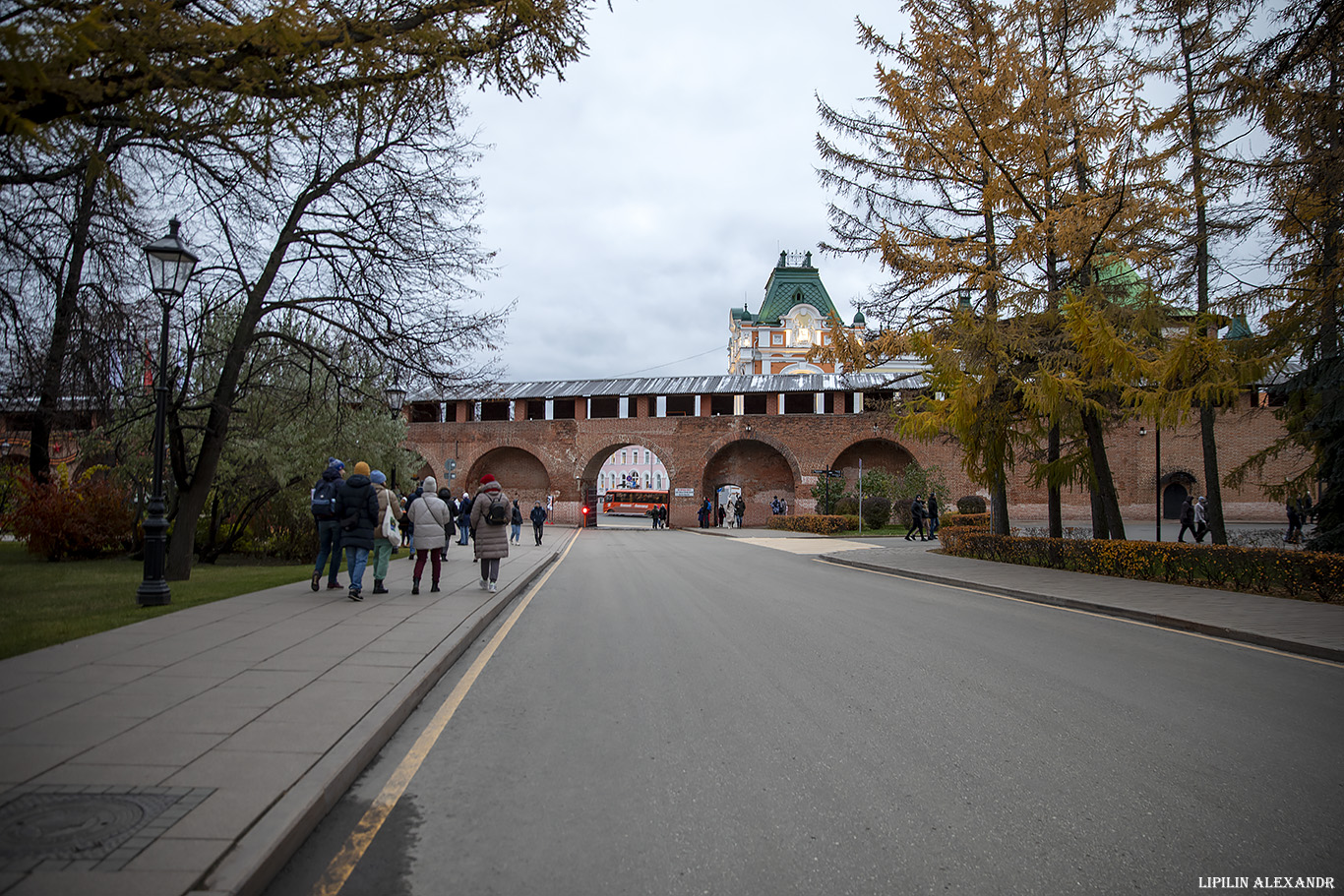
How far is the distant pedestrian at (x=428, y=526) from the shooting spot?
35.2 ft

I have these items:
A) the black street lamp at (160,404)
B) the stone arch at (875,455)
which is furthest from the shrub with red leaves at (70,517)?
the stone arch at (875,455)

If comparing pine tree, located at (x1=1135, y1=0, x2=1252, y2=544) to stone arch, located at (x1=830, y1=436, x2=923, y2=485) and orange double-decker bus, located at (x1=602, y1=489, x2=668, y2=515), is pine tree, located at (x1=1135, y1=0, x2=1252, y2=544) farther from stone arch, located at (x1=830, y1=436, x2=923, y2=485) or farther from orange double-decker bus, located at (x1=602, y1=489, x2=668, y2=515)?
orange double-decker bus, located at (x1=602, y1=489, x2=668, y2=515)

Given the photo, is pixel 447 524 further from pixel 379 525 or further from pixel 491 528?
pixel 379 525

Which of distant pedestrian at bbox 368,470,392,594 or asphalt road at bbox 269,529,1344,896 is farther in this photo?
distant pedestrian at bbox 368,470,392,594

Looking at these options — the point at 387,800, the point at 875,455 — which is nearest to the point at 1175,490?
the point at 875,455

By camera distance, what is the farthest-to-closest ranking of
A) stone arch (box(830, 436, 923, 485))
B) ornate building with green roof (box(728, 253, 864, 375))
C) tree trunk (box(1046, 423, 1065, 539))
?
ornate building with green roof (box(728, 253, 864, 375)) < stone arch (box(830, 436, 923, 485)) < tree trunk (box(1046, 423, 1065, 539))

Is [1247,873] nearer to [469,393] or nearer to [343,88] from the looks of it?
[343,88]

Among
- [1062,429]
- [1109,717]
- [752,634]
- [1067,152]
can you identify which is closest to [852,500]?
[1062,429]

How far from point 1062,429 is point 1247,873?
15.6 meters

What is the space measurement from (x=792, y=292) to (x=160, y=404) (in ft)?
247

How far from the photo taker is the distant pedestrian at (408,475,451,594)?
10.7 meters

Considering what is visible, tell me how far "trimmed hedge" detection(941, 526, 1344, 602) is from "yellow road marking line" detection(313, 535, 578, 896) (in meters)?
11.3

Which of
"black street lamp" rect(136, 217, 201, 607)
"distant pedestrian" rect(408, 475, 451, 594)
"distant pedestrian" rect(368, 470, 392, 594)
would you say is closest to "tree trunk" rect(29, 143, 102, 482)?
"black street lamp" rect(136, 217, 201, 607)

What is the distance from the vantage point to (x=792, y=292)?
80500 millimetres
